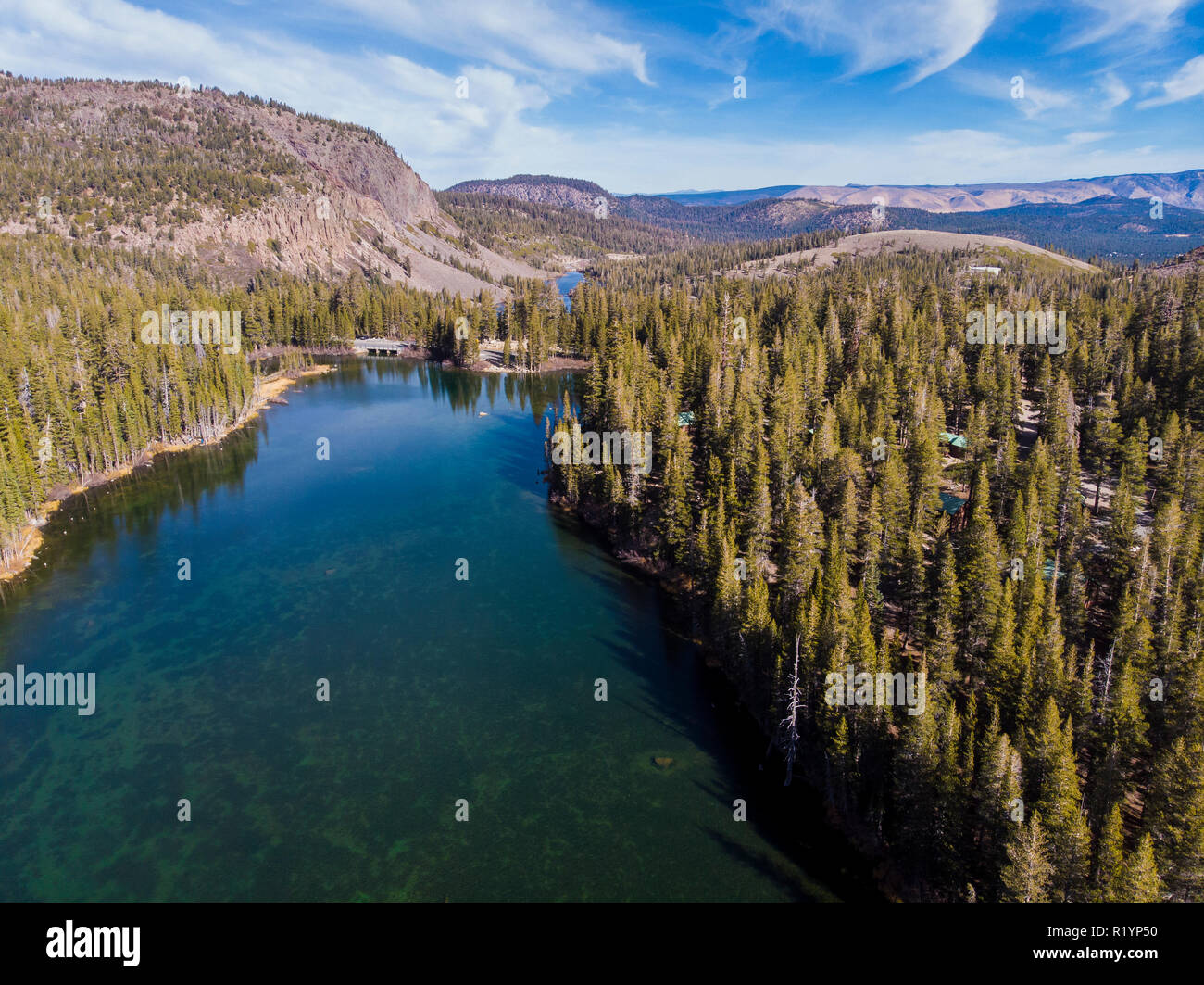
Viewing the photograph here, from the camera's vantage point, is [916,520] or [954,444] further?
[954,444]

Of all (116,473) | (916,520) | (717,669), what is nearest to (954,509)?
(916,520)

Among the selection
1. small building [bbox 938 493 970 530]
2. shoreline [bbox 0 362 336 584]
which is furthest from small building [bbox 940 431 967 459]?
shoreline [bbox 0 362 336 584]

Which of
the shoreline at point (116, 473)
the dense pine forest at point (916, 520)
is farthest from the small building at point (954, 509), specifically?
the shoreline at point (116, 473)

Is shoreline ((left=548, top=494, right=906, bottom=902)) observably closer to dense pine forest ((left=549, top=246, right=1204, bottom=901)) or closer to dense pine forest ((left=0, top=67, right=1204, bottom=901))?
dense pine forest ((left=0, top=67, right=1204, bottom=901))

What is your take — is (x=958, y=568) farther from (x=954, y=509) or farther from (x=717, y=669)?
(x=954, y=509)

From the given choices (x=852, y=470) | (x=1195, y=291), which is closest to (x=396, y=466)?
(x=852, y=470)

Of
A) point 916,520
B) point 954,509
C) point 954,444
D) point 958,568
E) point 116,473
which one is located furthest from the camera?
point 116,473
